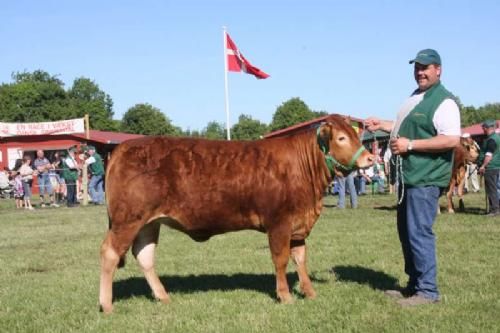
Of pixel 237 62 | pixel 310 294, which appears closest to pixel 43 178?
pixel 237 62

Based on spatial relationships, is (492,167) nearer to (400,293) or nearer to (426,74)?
(400,293)

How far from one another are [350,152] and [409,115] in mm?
755

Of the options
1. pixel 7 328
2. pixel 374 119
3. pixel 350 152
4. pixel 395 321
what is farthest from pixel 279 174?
pixel 7 328

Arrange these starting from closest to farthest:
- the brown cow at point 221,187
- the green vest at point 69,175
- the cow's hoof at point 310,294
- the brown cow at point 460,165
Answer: the brown cow at point 221,187 < the cow's hoof at point 310,294 < the brown cow at point 460,165 < the green vest at point 69,175

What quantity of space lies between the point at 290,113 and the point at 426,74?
80.8 m

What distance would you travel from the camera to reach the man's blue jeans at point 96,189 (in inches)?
861

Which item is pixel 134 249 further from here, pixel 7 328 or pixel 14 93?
pixel 14 93

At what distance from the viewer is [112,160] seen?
20.1ft

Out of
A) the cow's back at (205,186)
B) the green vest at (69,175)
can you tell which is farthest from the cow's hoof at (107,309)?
the green vest at (69,175)

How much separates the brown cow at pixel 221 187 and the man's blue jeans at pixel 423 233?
642mm

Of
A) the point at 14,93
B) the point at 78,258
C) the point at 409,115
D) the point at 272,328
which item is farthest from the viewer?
the point at 14,93

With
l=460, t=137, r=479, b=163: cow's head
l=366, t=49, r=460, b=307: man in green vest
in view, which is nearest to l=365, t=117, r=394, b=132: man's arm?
l=366, t=49, r=460, b=307: man in green vest

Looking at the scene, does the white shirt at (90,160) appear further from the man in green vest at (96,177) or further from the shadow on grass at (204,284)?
the shadow on grass at (204,284)

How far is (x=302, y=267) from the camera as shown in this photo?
648cm
